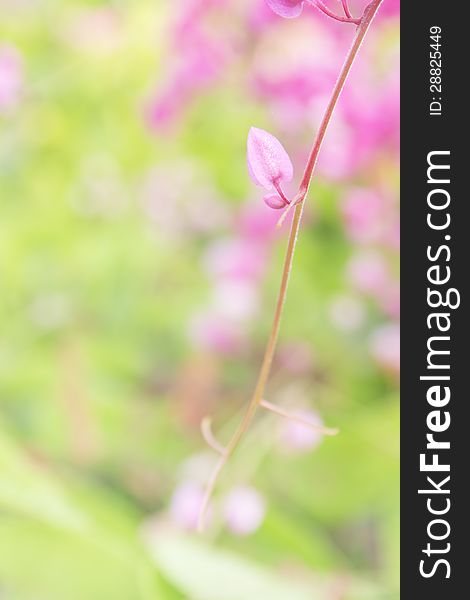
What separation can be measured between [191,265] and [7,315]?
6.4 inches

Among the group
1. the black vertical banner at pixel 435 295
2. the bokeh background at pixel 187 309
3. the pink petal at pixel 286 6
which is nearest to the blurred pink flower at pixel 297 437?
Result: the bokeh background at pixel 187 309

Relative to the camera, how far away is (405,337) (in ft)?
0.87

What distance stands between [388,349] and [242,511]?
0.13m

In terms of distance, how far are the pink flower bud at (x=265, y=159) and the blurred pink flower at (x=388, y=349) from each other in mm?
266

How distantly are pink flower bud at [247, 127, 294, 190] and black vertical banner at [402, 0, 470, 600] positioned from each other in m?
0.10

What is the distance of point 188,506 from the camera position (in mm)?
357

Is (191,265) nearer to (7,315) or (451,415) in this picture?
(7,315)

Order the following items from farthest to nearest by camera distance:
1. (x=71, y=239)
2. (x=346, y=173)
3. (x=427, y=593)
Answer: (x=71, y=239) < (x=346, y=173) < (x=427, y=593)

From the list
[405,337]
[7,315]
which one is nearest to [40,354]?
[7,315]

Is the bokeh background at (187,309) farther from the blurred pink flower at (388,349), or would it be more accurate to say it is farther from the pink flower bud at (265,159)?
the pink flower bud at (265,159)

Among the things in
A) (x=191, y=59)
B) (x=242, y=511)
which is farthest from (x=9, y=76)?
(x=242, y=511)

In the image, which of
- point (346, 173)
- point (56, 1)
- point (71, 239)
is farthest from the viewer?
point (56, 1)

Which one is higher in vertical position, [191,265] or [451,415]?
[191,265]

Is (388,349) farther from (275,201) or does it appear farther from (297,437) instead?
(275,201)
